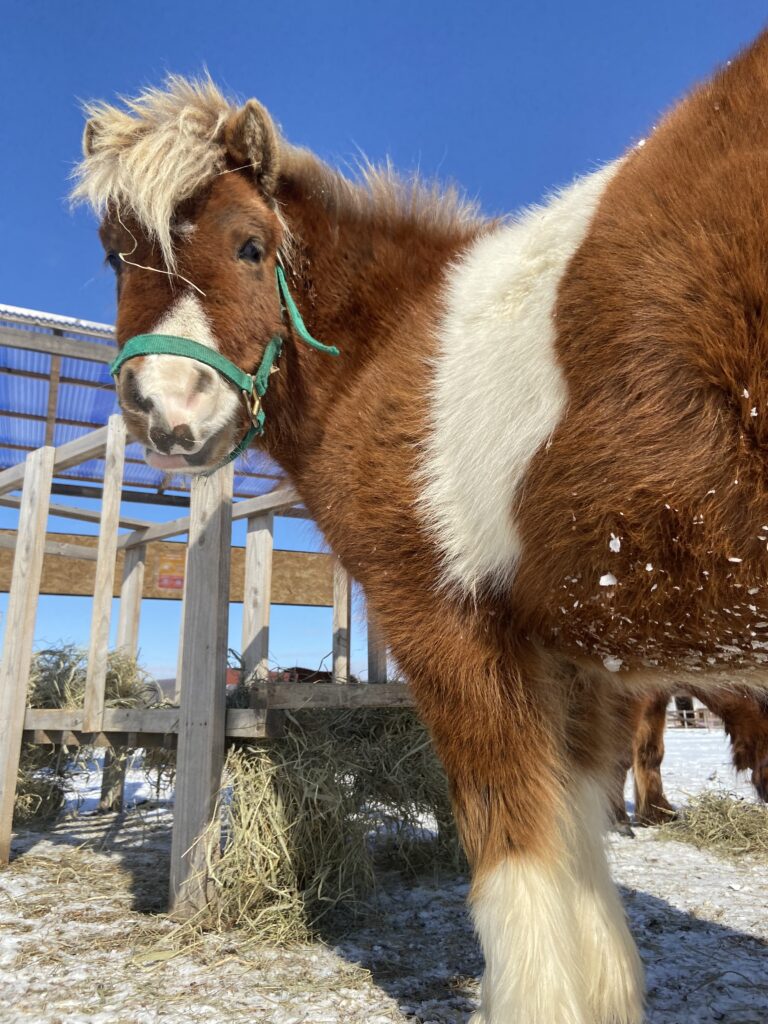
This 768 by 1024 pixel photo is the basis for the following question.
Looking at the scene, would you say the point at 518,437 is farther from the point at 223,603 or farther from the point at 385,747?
the point at 385,747

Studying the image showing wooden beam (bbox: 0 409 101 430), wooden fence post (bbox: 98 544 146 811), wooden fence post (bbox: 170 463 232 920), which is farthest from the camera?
wooden beam (bbox: 0 409 101 430)

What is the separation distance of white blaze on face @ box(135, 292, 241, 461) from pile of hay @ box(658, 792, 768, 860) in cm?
439

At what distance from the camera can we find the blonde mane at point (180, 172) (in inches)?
76.0

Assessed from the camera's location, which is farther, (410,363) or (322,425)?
(322,425)

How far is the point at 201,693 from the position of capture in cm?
324

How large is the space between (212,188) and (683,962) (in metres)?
3.20

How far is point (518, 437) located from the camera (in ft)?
4.98

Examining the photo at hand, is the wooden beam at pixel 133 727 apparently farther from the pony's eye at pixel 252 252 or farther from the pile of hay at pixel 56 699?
the pony's eye at pixel 252 252

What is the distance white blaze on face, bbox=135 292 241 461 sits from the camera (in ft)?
5.84

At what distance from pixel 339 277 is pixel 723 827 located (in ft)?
15.0

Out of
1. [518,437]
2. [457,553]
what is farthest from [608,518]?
[457,553]

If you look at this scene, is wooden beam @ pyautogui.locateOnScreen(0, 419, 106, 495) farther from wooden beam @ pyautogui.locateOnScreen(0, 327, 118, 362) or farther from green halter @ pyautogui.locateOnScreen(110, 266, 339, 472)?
green halter @ pyautogui.locateOnScreen(110, 266, 339, 472)

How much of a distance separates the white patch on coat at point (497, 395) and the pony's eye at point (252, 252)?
0.60m

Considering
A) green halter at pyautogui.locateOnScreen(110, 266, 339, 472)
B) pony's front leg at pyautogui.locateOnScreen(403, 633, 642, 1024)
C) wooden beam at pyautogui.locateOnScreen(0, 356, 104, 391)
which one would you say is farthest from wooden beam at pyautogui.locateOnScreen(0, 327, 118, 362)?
pony's front leg at pyautogui.locateOnScreen(403, 633, 642, 1024)
